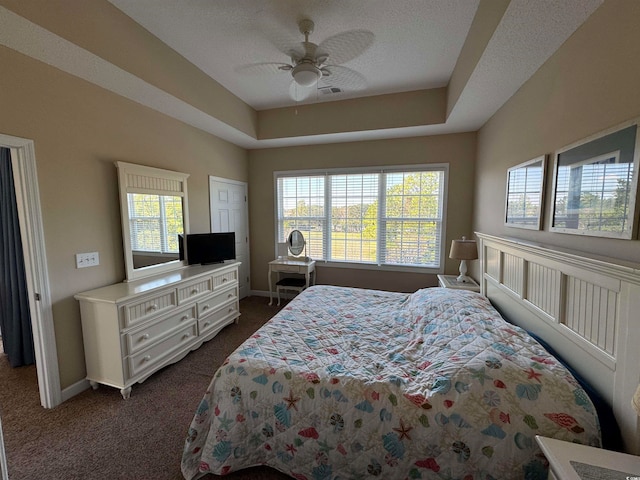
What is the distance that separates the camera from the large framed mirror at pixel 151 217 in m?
2.54

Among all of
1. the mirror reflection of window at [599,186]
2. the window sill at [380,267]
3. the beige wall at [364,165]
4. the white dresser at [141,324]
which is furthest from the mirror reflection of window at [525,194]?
the white dresser at [141,324]

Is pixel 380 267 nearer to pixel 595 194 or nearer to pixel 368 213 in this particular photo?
pixel 368 213

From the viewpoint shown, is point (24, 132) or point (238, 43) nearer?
point (24, 132)

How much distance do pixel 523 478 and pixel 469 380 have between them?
396 mm

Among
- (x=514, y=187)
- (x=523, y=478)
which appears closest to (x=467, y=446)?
(x=523, y=478)

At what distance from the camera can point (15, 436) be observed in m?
1.80

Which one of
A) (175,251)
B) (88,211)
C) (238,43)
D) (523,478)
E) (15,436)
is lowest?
(15,436)

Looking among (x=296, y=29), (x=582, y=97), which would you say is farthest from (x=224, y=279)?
(x=582, y=97)

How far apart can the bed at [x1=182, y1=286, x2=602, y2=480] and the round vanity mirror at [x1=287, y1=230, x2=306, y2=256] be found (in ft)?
8.37

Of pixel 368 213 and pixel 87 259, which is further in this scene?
pixel 368 213

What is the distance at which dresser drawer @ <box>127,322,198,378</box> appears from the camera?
2211 mm

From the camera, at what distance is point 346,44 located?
1863 millimetres

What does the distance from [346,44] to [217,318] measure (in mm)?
3055

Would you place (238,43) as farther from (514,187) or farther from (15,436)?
(15,436)
